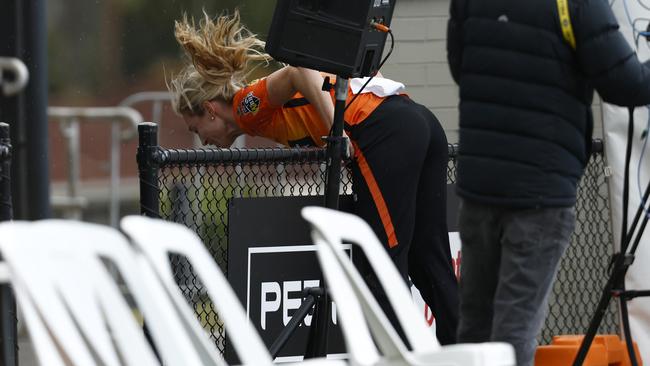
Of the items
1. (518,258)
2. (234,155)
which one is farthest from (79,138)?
(518,258)

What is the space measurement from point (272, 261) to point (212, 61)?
0.84 m

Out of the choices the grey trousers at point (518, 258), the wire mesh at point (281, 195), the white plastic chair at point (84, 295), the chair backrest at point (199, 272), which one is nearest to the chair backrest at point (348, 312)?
the chair backrest at point (199, 272)

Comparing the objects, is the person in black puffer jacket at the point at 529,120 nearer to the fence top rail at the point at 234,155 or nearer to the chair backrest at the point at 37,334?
the fence top rail at the point at 234,155

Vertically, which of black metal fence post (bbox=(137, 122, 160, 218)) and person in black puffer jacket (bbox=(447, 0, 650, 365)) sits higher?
person in black puffer jacket (bbox=(447, 0, 650, 365))

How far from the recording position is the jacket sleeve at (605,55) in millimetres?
3818

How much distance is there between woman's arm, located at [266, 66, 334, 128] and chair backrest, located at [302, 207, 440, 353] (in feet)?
5.57

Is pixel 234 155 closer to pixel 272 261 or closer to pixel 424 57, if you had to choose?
pixel 272 261

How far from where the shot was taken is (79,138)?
8.17m

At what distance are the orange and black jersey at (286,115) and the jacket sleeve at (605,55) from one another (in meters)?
1.38

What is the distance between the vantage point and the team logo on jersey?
518 centimetres

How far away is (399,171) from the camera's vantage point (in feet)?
16.5

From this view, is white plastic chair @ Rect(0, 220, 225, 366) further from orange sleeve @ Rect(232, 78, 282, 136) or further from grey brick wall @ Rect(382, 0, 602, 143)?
grey brick wall @ Rect(382, 0, 602, 143)

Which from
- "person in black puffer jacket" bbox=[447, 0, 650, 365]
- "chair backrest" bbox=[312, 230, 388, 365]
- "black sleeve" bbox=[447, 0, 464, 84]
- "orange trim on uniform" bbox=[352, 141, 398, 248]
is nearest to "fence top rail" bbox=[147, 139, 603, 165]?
"orange trim on uniform" bbox=[352, 141, 398, 248]

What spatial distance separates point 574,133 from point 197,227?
1.95m
